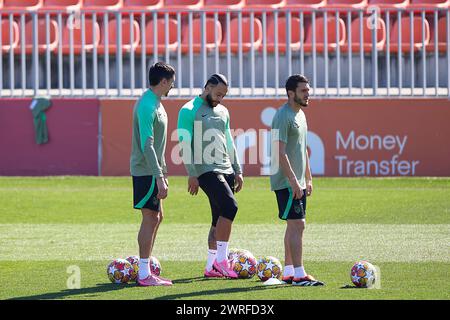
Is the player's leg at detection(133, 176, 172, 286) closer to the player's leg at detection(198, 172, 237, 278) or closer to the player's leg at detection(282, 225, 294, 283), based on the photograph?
the player's leg at detection(198, 172, 237, 278)

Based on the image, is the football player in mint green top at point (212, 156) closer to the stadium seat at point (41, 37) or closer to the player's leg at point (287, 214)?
the player's leg at point (287, 214)

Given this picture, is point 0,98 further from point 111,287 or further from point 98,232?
point 111,287

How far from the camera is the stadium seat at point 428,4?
65.4ft

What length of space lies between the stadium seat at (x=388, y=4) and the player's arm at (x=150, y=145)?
1083cm

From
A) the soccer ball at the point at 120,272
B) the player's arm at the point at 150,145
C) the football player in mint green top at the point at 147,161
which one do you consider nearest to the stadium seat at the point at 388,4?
the football player in mint green top at the point at 147,161

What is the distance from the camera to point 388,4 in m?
20.9

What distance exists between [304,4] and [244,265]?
11.8 m

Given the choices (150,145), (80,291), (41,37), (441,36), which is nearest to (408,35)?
(441,36)

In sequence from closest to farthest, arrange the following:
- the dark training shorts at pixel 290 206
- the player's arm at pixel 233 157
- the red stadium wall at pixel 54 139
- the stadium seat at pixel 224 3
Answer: the dark training shorts at pixel 290 206 < the player's arm at pixel 233 157 < the red stadium wall at pixel 54 139 < the stadium seat at pixel 224 3

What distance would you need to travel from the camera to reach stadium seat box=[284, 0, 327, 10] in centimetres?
2014

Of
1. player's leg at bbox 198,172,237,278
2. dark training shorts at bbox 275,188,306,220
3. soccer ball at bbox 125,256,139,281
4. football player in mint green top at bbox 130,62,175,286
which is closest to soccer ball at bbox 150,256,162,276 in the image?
soccer ball at bbox 125,256,139,281

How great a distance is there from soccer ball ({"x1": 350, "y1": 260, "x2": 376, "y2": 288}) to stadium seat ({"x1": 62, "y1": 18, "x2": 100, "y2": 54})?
11311mm

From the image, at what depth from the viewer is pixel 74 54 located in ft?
68.1

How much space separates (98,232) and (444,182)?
6903 millimetres
